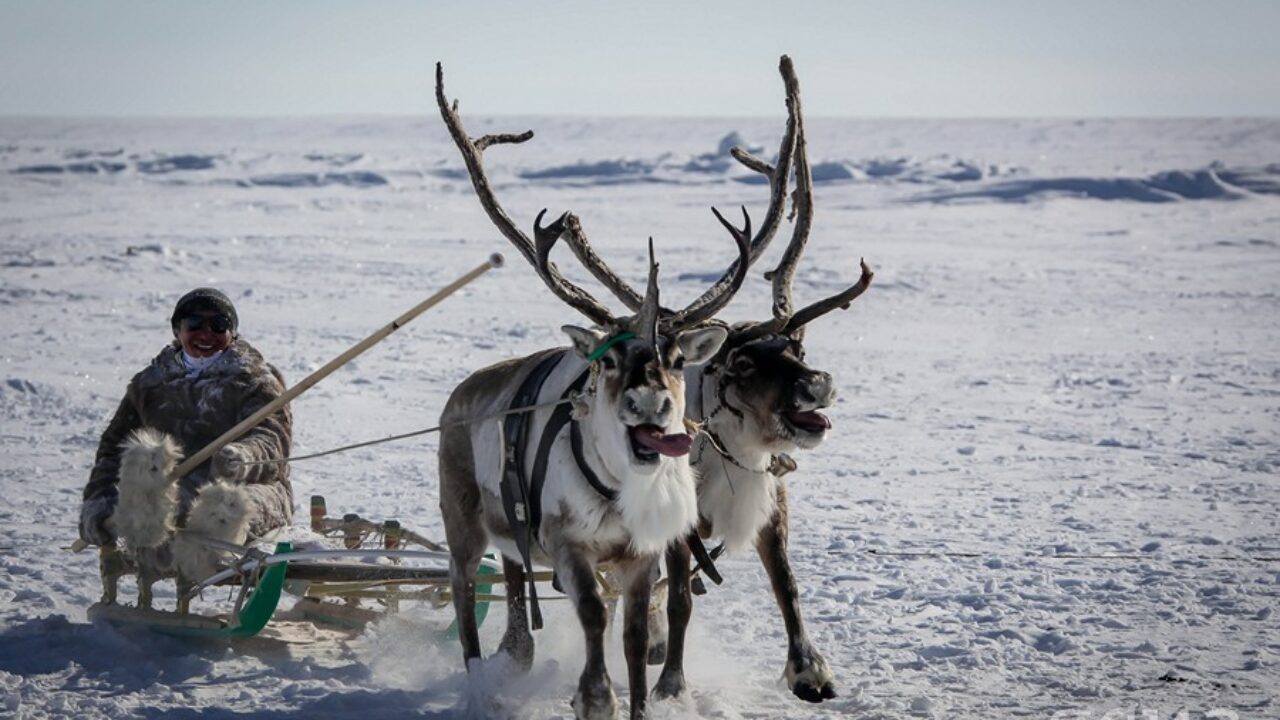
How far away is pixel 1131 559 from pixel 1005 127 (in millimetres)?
78067

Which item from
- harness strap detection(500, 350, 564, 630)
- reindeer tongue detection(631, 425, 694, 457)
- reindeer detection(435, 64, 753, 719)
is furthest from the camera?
harness strap detection(500, 350, 564, 630)

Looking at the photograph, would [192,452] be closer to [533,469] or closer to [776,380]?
[533,469]

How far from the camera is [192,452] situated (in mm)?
6168

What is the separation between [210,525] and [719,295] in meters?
2.28

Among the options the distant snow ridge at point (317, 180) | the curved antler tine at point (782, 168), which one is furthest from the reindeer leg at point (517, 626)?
the distant snow ridge at point (317, 180)

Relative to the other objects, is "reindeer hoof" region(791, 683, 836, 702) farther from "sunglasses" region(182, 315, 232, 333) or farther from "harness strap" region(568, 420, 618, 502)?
"sunglasses" region(182, 315, 232, 333)

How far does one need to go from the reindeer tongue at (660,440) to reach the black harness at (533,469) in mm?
329

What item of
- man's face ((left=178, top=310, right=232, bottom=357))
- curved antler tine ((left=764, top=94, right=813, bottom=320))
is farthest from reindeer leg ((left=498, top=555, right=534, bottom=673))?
man's face ((left=178, top=310, right=232, bottom=357))

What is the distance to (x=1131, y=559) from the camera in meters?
7.45

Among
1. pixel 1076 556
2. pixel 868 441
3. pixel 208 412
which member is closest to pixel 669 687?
pixel 208 412

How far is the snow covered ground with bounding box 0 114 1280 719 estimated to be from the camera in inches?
219

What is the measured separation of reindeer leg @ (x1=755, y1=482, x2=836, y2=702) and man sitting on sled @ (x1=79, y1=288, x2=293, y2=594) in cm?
210

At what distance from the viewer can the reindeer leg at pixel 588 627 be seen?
465 centimetres

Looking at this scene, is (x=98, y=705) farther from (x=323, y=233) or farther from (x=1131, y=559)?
(x=323, y=233)
